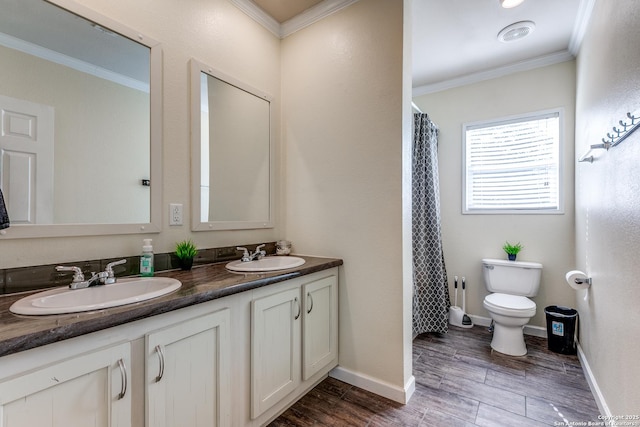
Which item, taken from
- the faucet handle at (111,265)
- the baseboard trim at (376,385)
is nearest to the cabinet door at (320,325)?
the baseboard trim at (376,385)

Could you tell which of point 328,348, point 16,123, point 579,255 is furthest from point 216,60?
point 579,255

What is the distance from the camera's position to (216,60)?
1.87 m

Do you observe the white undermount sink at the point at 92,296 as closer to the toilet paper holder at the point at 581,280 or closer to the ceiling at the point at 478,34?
the ceiling at the point at 478,34

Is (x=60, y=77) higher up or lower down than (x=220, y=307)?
higher up

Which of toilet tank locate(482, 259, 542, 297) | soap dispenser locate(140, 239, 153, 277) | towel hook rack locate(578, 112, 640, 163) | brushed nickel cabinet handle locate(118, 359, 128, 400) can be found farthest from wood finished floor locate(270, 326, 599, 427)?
towel hook rack locate(578, 112, 640, 163)

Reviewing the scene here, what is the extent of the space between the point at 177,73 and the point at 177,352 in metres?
1.45

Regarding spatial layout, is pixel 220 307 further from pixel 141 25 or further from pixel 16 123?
pixel 141 25

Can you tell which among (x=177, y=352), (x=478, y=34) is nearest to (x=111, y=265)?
(x=177, y=352)

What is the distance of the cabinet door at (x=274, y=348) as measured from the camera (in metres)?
1.43

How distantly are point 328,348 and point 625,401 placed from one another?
1.46m

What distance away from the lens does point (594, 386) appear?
1824mm

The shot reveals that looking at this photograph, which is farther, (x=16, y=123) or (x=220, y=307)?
(x=220, y=307)

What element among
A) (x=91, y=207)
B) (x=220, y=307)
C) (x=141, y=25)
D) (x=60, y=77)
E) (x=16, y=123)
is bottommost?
(x=220, y=307)

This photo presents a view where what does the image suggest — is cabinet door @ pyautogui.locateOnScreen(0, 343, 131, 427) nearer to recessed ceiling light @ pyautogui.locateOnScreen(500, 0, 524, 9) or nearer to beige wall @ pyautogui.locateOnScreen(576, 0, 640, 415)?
beige wall @ pyautogui.locateOnScreen(576, 0, 640, 415)
